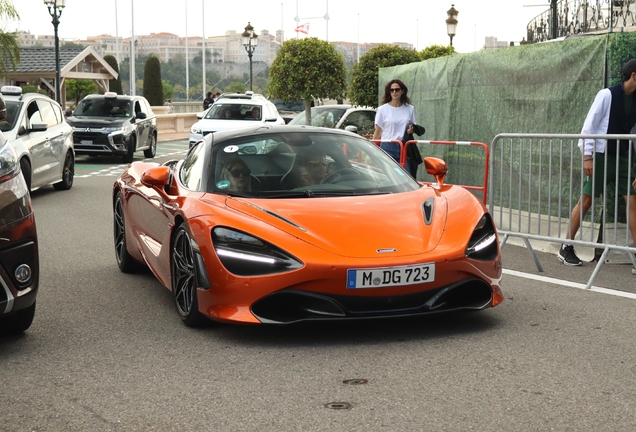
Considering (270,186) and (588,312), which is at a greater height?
(270,186)

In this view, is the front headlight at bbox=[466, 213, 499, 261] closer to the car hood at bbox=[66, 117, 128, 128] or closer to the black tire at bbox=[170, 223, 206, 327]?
the black tire at bbox=[170, 223, 206, 327]

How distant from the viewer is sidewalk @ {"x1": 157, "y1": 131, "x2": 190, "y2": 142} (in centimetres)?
3972

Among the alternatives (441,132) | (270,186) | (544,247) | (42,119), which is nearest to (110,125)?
(42,119)

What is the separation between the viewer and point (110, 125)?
81.8 ft

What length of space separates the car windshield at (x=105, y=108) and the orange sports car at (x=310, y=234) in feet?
63.5

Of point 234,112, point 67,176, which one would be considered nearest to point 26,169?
point 67,176

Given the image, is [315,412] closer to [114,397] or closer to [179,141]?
[114,397]

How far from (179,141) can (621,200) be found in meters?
31.0

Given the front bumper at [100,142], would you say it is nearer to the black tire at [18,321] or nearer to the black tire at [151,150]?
the black tire at [151,150]

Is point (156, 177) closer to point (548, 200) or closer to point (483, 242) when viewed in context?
point (483, 242)

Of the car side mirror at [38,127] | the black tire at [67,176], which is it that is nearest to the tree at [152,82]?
the black tire at [67,176]

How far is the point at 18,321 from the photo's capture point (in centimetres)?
588

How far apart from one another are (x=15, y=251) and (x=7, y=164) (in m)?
0.57

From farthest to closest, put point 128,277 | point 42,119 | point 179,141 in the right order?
point 179,141 → point 42,119 → point 128,277
